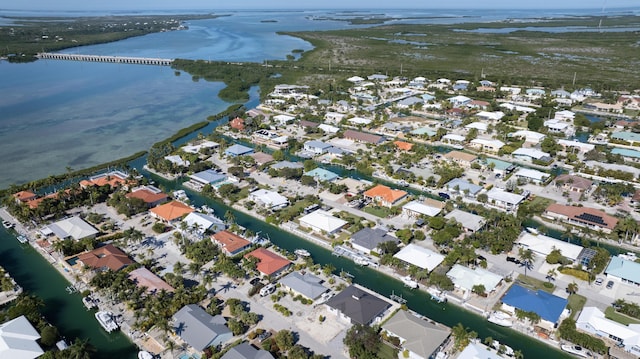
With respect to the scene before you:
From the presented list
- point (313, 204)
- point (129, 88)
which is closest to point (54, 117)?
point (129, 88)

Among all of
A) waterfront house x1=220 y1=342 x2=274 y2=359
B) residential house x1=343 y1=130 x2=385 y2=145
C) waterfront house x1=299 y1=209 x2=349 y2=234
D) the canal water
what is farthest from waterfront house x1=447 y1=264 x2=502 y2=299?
residential house x1=343 y1=130 x2=385 y2=145

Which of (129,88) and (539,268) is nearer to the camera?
(539,268)

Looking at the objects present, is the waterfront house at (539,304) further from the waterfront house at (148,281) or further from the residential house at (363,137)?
the residential house at (363,137)

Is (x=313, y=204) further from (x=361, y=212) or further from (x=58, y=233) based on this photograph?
(x=58, y=233)

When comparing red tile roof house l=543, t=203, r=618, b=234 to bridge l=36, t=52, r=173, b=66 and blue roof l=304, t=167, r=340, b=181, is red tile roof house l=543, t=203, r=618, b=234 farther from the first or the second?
bridge l=36, t=52, r=173, b=66

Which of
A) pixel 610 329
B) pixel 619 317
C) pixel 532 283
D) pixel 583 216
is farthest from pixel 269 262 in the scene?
pixel 583 216

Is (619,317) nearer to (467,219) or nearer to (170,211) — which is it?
(467,219)
